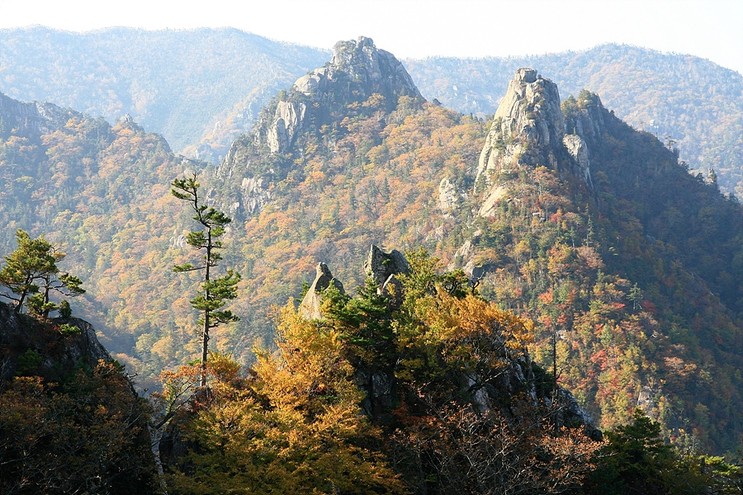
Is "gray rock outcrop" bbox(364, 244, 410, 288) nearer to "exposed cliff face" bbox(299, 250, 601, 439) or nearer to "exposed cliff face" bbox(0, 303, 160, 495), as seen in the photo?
"exposed cliff face" bbox(299, 250, 601, 439)

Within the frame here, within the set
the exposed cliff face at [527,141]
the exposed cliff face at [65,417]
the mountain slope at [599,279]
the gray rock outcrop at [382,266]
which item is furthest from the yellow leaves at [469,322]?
the exposed cliff face at [527,141]

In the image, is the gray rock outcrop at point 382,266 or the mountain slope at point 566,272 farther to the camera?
the mountain slope at point 566,272

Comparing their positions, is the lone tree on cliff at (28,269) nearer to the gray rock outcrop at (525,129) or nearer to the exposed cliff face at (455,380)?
the exposed cliff face at (455,380)

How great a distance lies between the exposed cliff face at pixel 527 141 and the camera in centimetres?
15350

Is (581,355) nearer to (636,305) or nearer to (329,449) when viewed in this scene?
(636,305)

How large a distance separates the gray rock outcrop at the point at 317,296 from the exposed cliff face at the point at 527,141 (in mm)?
107364

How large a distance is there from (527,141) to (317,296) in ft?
402

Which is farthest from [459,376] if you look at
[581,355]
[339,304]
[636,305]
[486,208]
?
[486,208]

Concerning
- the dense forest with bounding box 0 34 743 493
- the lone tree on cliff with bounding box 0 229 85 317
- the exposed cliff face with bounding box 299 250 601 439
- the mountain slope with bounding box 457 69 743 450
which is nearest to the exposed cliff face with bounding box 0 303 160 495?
the dense forest with bounding box 0 34 743 493

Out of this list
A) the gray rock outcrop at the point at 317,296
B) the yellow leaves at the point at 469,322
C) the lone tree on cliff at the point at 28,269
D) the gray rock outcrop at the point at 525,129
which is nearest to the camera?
the lone tree on cliff at the point at 28,269

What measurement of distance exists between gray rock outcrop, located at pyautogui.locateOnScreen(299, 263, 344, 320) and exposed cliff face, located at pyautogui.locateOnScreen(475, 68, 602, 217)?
107 metres

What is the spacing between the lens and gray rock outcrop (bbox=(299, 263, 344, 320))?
1698 inches

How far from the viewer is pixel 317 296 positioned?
44062 millimetres

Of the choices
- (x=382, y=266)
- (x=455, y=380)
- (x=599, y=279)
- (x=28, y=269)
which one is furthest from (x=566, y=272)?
(x=28, y=269)
